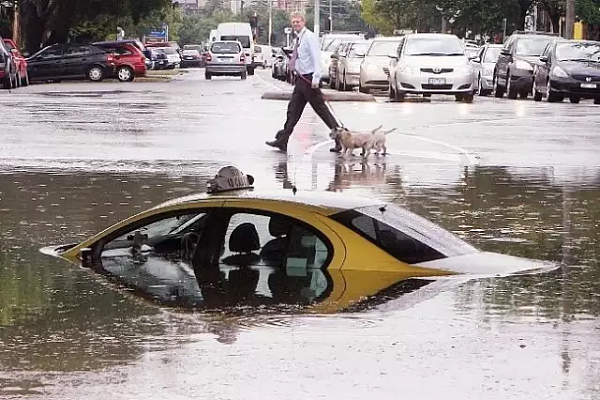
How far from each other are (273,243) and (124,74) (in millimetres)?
44434

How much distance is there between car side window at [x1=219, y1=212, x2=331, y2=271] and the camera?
35.2 feet

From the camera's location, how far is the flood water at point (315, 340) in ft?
25.3

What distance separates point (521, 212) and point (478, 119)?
13.2m

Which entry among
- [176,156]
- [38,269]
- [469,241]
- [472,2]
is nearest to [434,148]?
[176,156]

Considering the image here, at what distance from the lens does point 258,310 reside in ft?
32.7

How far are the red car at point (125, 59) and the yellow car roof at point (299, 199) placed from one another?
143 ft

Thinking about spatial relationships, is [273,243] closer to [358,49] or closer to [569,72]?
[569,72]

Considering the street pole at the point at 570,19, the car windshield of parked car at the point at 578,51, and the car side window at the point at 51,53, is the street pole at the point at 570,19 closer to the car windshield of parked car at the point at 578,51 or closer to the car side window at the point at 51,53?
the car windshield of parked car at the point at 578,51

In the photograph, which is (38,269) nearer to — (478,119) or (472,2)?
(478,119)

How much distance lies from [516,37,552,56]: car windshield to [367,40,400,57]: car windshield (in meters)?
3.36

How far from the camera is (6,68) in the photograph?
43.7 m

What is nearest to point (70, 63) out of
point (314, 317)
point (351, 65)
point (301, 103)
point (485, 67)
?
point (351, 65)

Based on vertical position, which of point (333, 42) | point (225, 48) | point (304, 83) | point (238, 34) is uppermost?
point (304, 83)

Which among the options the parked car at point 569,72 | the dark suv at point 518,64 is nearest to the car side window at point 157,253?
the parked car at point 569,72
